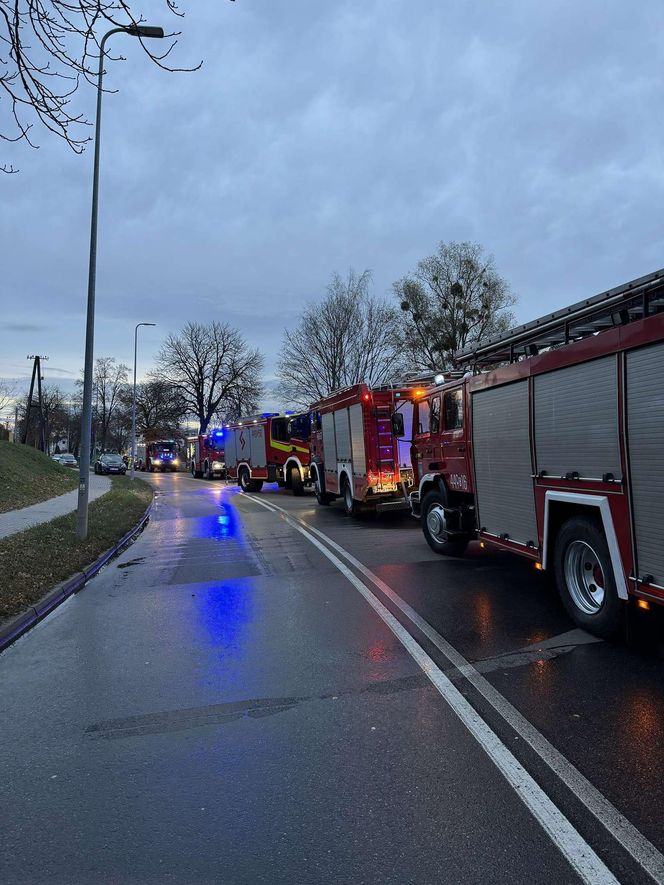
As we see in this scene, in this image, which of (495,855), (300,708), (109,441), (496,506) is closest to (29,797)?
(300,708)

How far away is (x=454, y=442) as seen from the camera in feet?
27.8

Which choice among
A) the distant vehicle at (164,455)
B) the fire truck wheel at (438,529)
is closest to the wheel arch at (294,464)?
the fire truck wheel at (438,529)

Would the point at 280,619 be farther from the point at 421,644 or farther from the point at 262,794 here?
the point at 262,794

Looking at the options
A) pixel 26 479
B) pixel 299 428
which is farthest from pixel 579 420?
pixel 26 479

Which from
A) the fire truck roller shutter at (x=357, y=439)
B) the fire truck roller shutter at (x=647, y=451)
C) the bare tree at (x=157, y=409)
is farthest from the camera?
the bare tree at (x=157, y=409)

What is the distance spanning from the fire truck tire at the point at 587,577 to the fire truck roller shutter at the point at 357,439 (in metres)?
8.05

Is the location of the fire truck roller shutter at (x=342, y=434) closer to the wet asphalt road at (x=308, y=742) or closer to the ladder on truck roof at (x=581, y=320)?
the ladder on truck roof at (x=581, y=320)

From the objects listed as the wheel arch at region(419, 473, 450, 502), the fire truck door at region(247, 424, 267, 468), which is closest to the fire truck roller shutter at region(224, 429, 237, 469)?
the fire truck door at region(247, 424, 267, 468)

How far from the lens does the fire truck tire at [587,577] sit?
4.96m

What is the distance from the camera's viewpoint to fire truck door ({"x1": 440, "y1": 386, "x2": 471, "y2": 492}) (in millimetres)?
8195

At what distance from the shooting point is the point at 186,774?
3148mm

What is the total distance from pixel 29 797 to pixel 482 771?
2.34 m

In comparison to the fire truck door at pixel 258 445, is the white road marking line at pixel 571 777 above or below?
A: below

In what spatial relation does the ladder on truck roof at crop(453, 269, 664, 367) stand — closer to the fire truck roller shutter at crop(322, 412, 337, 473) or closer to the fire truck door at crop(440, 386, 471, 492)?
the fire truck door at crop(440, 386, 471, 492)
